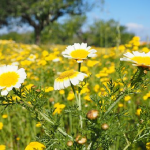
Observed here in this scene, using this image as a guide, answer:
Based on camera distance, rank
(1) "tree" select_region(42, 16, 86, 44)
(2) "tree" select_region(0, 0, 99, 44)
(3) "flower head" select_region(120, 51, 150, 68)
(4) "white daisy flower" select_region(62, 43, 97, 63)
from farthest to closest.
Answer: (2) "tree" select_region(0, 0, 99, 44) < (1) "tree" select_region(42, 16, 86, 44) < (4) "white daisy flower" select_region(62, 43, 97, 63) < (3) "flower head" select_region(120, 51, 150, 68)

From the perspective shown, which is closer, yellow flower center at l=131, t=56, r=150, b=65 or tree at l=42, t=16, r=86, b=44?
yellow flower center at l=131, t=56, r=150, b=65

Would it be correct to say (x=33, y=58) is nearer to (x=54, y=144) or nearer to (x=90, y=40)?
(x=54, y=144)

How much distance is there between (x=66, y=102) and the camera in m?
2.66

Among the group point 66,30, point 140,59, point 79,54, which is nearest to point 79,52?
point 79,54

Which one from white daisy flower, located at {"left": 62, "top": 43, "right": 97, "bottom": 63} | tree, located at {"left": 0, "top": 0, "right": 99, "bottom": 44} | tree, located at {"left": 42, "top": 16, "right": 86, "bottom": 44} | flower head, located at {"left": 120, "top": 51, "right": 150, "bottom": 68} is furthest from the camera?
tree, located at {"left": 0, "top": 0, "right": 99, "bottom": 44}

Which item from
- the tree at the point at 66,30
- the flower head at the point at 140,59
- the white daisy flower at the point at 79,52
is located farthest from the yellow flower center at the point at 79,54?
the tree at the point at 66,30

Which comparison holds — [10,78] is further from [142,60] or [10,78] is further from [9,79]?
[142,60]

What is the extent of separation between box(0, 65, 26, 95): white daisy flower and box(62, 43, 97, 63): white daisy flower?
0.26 metres

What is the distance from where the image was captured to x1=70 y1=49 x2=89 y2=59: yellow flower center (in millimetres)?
1075

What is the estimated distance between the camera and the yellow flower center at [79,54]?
107 cm

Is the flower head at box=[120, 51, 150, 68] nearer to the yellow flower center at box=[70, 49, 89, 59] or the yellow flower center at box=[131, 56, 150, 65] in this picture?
the yellow flower center at box=[131, 56, 150, 65]

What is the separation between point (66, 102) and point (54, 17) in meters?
19.3

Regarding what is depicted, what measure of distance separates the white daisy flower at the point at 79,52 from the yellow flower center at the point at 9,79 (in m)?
0.28

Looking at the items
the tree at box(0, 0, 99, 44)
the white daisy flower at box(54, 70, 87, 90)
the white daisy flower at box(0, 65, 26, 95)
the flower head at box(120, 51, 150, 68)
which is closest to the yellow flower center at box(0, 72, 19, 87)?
the white daisy flower at box(0, 65, 26, 95)
